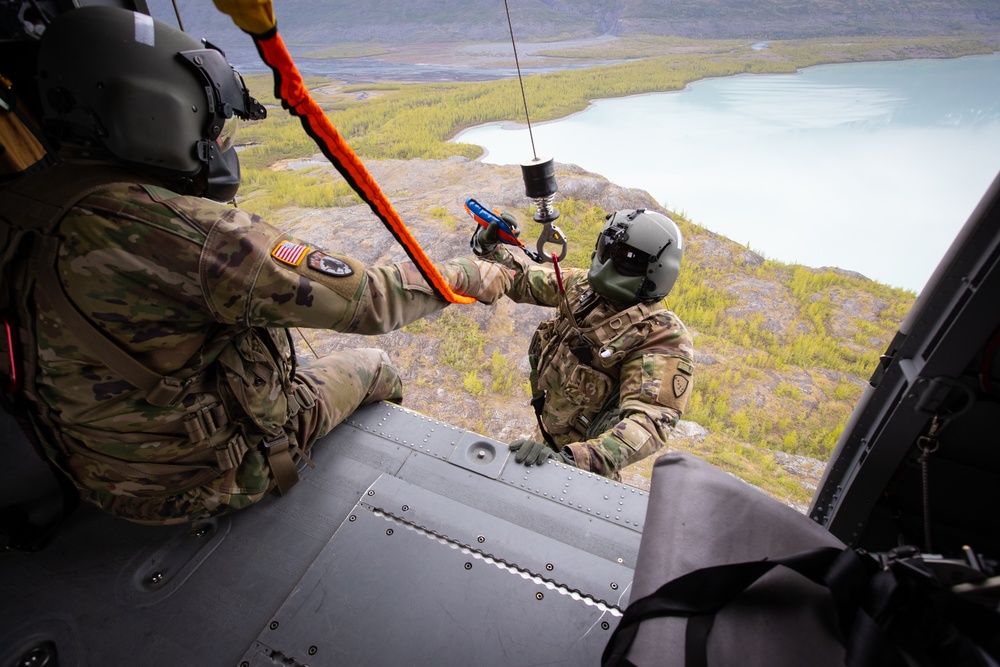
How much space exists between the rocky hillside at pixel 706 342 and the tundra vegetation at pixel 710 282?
2cm

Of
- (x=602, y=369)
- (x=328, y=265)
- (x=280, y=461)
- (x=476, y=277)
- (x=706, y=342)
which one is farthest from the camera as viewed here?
(x=706, y=342)

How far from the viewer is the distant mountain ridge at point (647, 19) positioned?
5.85 meters

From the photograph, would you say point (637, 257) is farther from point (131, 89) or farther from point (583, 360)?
point (131, 89)

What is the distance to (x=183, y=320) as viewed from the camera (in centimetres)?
155

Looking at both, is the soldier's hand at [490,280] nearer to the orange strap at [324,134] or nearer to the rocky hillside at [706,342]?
the orange strap at [324,134]

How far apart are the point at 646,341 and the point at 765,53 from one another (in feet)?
28.2

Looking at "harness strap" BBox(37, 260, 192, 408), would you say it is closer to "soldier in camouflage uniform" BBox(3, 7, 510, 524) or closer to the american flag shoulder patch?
"soldier in camouflage uniform" BBox(3, 7, 510, 524)

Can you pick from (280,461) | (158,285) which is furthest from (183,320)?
(280,461)

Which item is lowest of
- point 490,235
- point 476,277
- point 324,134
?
point 490,235

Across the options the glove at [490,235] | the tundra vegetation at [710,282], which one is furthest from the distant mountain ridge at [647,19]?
the glove at [490,235]

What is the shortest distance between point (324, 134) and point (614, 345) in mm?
1479

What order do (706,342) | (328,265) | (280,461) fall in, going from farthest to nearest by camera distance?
(706,342) → (280,461) → (328,265)

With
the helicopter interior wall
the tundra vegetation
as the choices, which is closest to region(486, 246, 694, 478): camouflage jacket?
the helicopter interior wall

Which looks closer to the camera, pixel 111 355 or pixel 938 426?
pixel 938 426
